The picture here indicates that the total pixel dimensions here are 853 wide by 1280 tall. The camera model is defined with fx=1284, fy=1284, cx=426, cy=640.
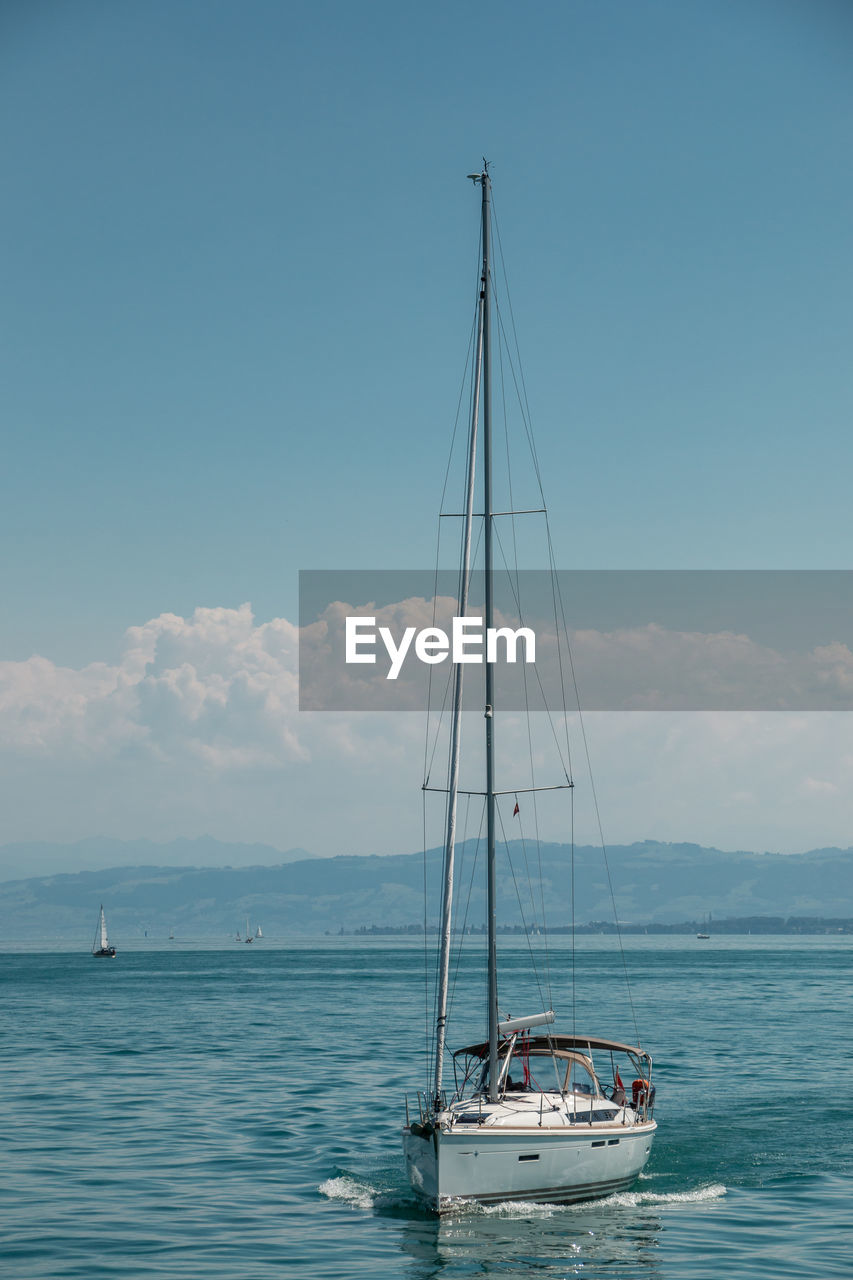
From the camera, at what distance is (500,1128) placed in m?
30.7

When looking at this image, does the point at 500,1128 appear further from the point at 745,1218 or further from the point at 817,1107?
the point at 817,1107

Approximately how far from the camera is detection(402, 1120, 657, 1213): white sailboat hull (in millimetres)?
30406

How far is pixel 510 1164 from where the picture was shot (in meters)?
30.9

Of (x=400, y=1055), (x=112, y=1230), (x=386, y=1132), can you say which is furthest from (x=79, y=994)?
(x=112, y=1230)

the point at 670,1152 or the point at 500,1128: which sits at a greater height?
the point at 500,1128

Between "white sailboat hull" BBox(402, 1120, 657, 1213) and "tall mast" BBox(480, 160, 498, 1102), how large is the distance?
7.81 ft

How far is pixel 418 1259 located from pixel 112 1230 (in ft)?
25.9

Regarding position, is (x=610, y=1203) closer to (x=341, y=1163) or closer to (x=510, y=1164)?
(x=510, y=1164)

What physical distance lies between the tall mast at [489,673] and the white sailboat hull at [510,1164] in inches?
93.7

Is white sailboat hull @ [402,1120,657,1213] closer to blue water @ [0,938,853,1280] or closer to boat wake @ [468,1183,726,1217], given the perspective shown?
boat wake @ [468,1183,726,1217]

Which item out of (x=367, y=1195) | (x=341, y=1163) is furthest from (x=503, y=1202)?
(x=341, y=1163)

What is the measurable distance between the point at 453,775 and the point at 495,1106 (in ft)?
28.1

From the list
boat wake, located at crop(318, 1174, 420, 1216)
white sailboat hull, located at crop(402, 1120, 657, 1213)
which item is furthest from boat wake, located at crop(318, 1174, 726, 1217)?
white sailboat hull, located at crop(402, 1120, 657, 1213)

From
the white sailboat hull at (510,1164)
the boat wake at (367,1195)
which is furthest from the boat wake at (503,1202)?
the white sailboat hull at (510,1164)
